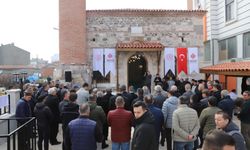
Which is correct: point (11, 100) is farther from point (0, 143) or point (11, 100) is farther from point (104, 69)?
point (104, 69)

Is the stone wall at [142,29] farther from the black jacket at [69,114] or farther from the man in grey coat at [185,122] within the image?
the man in grey coat at [185,122]

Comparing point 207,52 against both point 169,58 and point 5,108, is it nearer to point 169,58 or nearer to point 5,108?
point 169,58

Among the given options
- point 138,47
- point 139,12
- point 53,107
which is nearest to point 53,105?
point 53,107

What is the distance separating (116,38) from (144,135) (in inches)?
632

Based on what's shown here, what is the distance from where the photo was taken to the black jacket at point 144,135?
5.05 meters

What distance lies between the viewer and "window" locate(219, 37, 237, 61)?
64.7 feet

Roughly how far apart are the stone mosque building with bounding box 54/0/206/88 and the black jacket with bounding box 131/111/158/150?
14.2 m

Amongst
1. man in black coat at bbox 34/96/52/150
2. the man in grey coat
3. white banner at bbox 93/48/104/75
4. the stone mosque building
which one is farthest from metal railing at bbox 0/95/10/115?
white banner at bbox 93/48/104/75

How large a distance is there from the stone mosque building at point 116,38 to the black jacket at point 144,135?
14209 mm

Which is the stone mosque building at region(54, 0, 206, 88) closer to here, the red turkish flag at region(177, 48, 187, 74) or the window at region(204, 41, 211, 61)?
the red turkish flag at region(177, 48, 187, 74)

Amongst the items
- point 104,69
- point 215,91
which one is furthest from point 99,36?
point 215,91

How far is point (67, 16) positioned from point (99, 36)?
248 centimetres

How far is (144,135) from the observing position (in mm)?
5051

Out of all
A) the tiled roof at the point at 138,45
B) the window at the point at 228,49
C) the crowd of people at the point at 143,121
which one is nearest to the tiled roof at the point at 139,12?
the tiled roof at the point at 138,45
